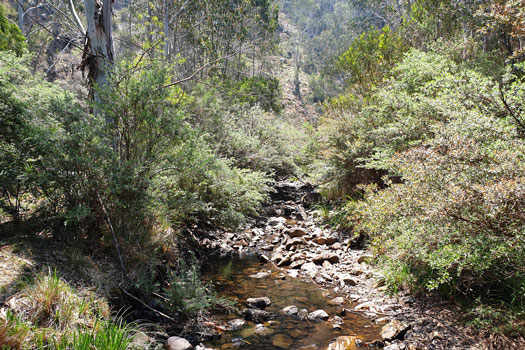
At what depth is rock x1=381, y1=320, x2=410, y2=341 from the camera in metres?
4.25

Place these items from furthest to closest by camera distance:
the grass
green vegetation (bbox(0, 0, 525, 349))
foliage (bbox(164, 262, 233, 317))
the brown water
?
1. foliage (bbox(164, 262, 233, 317))
2. the brown water
3. green vegetation (bbox(0, 0, 525, 349))
4. the grass

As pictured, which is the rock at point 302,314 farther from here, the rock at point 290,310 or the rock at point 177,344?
the rock at point 177,344

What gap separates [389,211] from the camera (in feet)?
18.0

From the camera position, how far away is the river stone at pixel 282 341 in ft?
14.2

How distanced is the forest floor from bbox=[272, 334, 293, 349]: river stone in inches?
46.6

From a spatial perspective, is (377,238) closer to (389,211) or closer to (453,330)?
(389,211)

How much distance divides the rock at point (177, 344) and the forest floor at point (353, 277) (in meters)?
2.55

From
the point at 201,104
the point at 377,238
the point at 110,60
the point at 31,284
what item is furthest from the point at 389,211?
the point at 201,104

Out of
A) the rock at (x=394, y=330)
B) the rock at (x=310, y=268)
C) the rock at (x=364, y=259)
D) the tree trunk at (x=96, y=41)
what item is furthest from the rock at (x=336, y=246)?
the tree trunk at (x=96, y=41)

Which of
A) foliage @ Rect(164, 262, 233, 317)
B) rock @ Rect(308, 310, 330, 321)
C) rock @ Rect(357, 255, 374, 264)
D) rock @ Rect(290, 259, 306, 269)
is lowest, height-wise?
rock @ Rect(290, 259, 306, 269)

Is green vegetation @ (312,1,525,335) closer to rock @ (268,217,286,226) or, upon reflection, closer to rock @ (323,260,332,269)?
rock @ (323,260,332,269)

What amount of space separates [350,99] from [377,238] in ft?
28.7

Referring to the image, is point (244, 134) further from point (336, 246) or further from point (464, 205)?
point (464, 205)

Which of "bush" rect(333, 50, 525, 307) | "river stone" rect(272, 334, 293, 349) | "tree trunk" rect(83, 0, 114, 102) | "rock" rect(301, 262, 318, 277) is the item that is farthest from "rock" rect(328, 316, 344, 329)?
"tree trunk" rect(83, 0, 114, 102)
